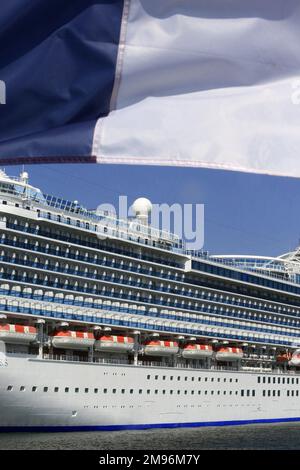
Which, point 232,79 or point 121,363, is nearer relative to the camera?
point 232,79

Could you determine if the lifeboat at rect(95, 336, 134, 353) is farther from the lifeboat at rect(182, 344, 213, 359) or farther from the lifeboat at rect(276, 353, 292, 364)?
the lifeboat at rect(276, 353, 292, 364)

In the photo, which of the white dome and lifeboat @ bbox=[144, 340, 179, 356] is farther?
the white dome

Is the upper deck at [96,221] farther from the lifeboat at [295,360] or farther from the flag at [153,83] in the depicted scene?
the flag at [153,83]

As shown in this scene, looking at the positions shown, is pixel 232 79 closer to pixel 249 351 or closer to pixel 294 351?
pixel 249 351

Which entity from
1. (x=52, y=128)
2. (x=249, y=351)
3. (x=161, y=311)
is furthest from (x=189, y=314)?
(x=52, y=128)

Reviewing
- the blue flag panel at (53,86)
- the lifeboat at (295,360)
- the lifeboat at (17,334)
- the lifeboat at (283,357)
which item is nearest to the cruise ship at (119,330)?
the lifeboat at (17,334)

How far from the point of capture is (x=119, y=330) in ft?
135

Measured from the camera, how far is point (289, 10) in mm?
4637

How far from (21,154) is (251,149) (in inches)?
62.5

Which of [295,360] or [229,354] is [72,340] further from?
[295,360]

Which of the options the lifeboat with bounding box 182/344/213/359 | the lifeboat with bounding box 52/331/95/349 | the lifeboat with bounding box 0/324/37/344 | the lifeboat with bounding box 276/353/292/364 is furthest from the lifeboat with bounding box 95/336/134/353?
the lifeboat with bounding box 276/353/292/364

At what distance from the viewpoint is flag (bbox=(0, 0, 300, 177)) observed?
15.6 feet

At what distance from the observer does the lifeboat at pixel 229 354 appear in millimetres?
47094

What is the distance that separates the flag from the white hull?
29174mm
